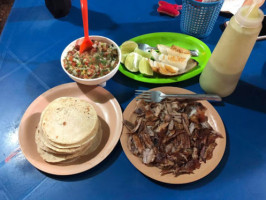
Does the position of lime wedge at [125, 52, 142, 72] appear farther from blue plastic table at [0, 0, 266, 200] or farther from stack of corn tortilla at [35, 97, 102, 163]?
stack of corn tortilla at [35, 97, 102, 163]

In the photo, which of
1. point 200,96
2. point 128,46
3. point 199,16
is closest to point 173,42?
point 199,16

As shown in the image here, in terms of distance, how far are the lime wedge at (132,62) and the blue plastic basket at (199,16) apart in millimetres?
605

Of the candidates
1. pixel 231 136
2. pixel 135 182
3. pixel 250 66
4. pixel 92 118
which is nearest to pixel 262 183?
pixel 231 136

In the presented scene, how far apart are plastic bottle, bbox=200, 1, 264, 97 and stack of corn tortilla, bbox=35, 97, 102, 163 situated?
836 mm

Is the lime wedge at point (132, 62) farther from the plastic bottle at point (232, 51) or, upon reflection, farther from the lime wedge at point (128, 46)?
the plastic bottle at point (232, 51)

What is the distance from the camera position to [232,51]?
1.26 meters

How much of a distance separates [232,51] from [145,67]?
0.63 metres

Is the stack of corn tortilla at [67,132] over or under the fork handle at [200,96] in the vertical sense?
under

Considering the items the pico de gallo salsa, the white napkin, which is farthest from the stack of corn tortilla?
the white napkin

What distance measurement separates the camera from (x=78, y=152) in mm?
1254

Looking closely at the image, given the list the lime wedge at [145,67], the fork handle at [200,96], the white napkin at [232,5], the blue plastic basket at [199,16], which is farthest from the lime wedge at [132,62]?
the white napkin at [232,5]

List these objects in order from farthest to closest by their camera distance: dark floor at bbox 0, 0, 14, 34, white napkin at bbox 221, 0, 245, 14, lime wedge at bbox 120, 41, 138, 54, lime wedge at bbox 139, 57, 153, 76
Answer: dark floor at bbox 0, 0, 14, 34, white napkin at bbox 221, 0, 245, 14, lime wedge at bbox 120, 41, 138, 54, lime wedge at bbox 139, 57, 153, 76

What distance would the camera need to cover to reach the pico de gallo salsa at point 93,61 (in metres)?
1.54

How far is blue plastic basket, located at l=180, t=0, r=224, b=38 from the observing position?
1.72 meters
